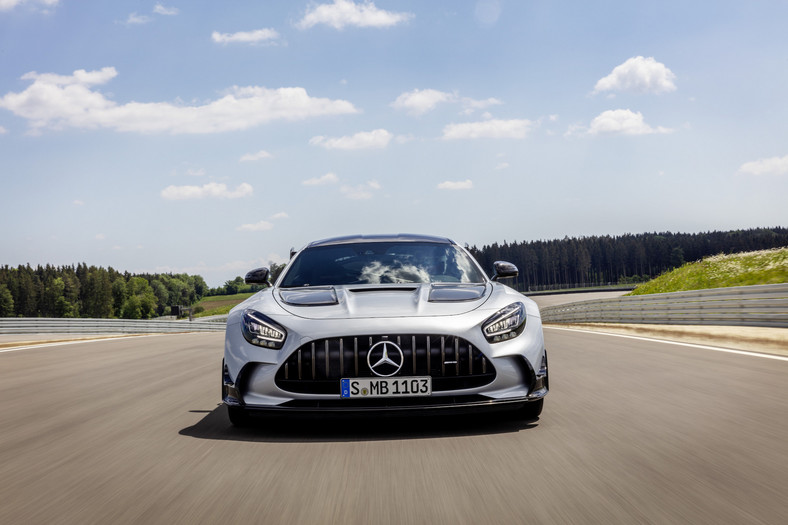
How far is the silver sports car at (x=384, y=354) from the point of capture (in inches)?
169

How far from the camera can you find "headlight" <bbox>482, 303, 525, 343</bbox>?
4488 mm

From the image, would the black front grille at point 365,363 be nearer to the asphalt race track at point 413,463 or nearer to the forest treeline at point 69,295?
the asphalt race track at point 413,463

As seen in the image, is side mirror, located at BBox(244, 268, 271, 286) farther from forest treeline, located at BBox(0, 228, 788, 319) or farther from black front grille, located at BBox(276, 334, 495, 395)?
forest treeline, located at BBox(0, 228, 788, 319)

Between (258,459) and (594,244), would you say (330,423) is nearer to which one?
(258,459)

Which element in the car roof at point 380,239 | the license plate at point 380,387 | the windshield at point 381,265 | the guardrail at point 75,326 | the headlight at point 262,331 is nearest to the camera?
the license plate at point 380,387

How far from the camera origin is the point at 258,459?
3.92 m

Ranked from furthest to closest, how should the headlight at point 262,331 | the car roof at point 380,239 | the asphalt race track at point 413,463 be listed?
the car roof at point 380,239 < the headlight at point 262,331 < the asphalt race track at point 413,463

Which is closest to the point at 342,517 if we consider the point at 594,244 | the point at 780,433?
the point at 780,433

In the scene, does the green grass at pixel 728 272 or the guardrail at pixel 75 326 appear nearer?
the guardrail at pixel 75 326

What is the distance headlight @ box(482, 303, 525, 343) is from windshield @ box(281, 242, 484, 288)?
3.69ft

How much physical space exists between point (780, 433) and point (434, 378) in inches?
84.1

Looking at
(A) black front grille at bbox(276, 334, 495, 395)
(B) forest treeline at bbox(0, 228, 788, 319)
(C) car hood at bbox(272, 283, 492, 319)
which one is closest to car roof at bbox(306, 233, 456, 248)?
(C) car hood at bbox(272, 283, 492, 319)

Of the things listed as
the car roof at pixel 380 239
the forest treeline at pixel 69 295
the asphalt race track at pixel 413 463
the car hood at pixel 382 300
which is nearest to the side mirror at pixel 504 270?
the car roof at pixel 380 239

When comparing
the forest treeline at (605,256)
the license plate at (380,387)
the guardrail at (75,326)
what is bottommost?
the guardrail at (75,326)
